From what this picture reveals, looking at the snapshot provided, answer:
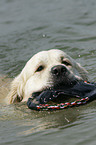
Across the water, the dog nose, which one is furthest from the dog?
the water

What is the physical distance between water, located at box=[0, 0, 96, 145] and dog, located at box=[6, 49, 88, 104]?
366 millimetres

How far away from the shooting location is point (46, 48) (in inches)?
369

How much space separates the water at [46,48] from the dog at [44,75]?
1.20 ft

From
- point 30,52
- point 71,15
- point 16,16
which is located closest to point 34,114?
point 30,52

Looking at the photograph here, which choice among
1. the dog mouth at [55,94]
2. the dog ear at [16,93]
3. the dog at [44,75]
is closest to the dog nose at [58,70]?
the dog at [44,75]

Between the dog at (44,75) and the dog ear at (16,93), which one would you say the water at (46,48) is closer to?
the dog ear at (16,93)

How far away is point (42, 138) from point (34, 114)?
1.25 meters

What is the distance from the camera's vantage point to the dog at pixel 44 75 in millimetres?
4727

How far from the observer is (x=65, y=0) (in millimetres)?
14164

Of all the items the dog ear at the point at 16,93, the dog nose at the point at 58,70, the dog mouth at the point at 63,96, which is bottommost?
the dog ear at the point at 16,93

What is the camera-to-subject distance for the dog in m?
4.73

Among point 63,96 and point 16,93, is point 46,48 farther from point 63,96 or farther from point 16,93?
point 63,96

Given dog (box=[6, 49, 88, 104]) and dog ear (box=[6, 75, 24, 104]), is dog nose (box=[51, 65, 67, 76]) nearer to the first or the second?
dog (box=[6, 49, 88, 104])

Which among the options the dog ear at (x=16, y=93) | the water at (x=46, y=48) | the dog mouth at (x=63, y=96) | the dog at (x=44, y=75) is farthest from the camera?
the dog ear at (x=16, y=93)
